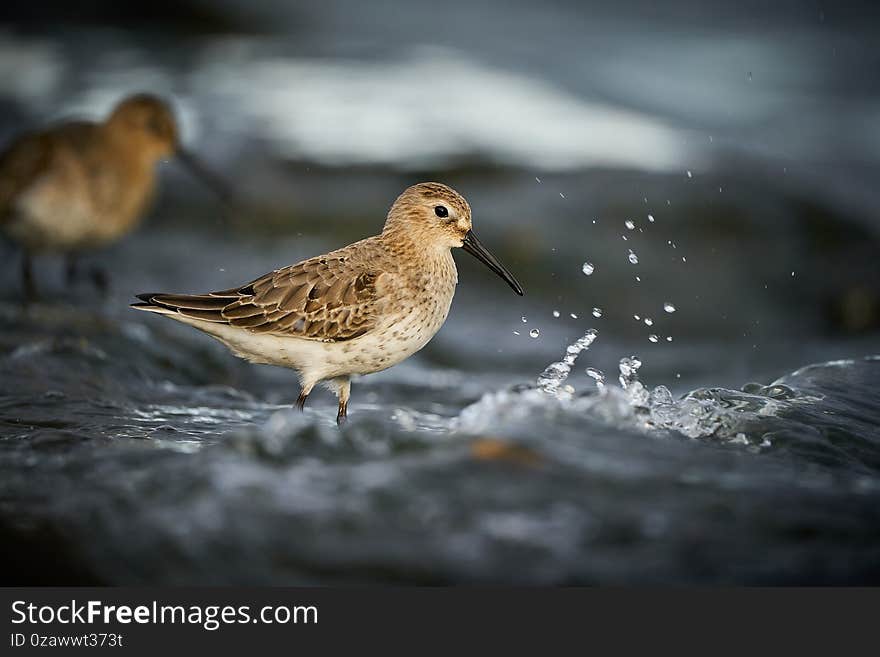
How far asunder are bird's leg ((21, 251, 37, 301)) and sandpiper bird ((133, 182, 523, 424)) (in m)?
3.04

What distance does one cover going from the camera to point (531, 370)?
8258 mm

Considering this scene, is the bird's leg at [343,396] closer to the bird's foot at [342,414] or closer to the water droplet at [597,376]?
the bird's foot at [342,414]

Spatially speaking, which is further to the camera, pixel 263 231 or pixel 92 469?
pixel 263 231

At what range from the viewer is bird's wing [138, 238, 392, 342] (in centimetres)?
579

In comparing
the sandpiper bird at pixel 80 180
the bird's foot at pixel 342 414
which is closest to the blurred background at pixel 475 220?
the bird's foot at pixel 342 414

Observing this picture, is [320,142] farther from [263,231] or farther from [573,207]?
[573,207]

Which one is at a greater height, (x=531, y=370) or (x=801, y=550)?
(x=531, y=370)

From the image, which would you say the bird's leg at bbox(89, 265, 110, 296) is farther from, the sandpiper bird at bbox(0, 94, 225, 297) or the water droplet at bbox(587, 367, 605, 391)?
the water droplet at bbox(587, 367, 605, 391)

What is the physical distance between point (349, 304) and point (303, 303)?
0.25 metres

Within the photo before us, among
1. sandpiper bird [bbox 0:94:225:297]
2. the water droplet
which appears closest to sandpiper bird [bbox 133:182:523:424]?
the water droplet

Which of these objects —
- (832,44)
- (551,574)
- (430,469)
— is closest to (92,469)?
(430,469)

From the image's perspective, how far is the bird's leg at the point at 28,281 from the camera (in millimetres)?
8578

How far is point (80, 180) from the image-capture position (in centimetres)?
861

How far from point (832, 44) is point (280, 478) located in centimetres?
1331
